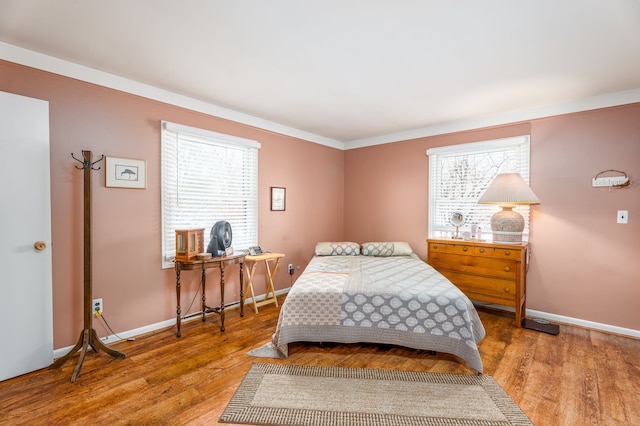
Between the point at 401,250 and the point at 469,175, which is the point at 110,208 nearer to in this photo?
the point at 401,250

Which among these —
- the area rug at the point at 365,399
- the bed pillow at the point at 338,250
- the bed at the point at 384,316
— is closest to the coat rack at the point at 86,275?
the area rug at the point at 365,399

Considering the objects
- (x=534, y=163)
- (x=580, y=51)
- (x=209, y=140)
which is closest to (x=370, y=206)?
(x=534, y=163)

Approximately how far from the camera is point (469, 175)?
13.2 feet

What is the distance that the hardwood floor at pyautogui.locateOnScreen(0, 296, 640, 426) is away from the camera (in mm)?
1845

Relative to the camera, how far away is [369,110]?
3.62 m

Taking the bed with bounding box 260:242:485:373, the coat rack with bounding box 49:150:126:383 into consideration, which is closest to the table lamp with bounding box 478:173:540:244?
the bed with bounding box 260:242:485:373

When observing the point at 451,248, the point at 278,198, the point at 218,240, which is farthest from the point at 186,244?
the point at 451,248

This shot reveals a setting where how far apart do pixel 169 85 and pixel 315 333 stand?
275 centimetres

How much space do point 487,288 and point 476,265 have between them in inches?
11.0

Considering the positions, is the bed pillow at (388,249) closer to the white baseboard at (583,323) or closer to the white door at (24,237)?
the white baseboard at (583,323)

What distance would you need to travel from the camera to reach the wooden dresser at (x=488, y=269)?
3.24 m

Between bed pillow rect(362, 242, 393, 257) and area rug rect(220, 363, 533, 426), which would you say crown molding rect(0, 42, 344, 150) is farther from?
area rug rect(220, 363, 533, 426)

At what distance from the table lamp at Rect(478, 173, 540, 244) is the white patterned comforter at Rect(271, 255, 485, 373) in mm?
1203

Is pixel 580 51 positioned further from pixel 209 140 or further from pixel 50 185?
pixel 50 185
